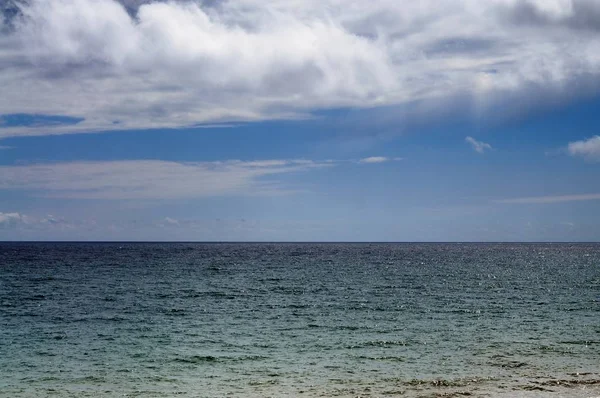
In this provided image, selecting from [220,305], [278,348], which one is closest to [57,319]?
[220,305]

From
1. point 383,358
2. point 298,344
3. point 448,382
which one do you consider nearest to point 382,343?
point 383,358

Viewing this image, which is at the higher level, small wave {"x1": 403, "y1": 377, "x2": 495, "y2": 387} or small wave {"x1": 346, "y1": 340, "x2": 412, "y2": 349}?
small wave {"x1": 403, "y1": 377, "x2": 495, "y2": 387}

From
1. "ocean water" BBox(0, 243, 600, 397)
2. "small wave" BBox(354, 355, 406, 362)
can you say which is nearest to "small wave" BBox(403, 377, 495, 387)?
"ocean water" BBox(0, 243, 600, 397)

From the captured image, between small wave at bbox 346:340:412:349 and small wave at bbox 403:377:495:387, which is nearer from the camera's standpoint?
small wave at bbox 403:377:495:387

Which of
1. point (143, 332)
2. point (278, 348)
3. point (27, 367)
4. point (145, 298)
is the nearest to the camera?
point (27, 367)

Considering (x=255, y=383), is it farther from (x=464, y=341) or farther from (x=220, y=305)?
(x=220, y=305)

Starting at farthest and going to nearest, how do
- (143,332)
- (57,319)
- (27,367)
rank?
(57,319) → (143,332) → (27,367)

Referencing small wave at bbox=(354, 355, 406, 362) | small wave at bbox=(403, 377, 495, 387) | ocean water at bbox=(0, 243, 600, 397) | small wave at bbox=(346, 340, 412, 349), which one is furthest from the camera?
small wave at bbox=(346, 340, 412, 349)

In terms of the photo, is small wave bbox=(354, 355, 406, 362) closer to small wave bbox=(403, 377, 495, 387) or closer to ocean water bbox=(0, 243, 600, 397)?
ocean water bbox=(0, 243, 600, 397)

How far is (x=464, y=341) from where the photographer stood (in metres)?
39.2

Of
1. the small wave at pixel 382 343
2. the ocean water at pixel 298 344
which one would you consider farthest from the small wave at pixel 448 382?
the small wave at pixel 382 343

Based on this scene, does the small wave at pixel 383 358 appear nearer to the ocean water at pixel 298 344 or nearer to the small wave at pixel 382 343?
the ocean water at pixel 298 344

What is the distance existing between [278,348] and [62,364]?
12578 mm

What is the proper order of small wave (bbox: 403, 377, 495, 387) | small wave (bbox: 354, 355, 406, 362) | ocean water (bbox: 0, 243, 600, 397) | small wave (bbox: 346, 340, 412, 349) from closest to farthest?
small wave (bbox: 403, 377, 495, 387) < ocean water (bbox: 0, 243, 600, 397) < small wave (bbox: 354, 355, 406, 362) < small wave (bbox: 346, 340, 412, 349)
